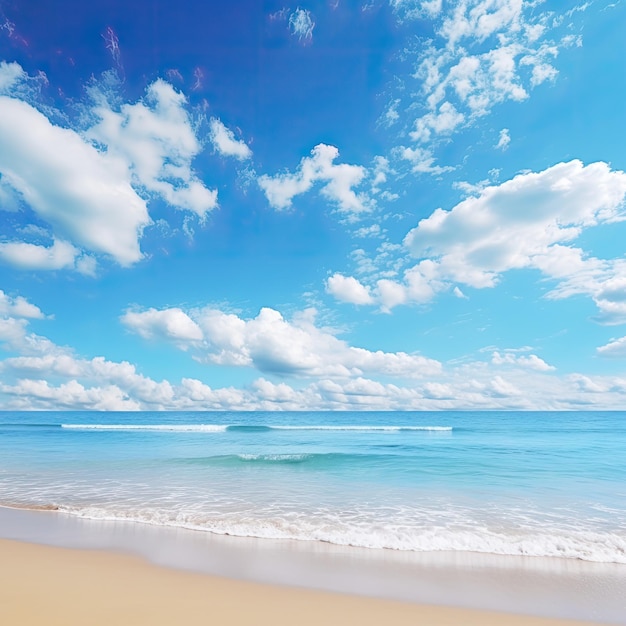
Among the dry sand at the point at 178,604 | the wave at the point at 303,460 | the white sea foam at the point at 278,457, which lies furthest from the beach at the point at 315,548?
the white sea foam at the point at 278,457

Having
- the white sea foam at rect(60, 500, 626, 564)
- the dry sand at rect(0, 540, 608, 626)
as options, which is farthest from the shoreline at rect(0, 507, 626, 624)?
the white sea foam at rect(60, 500, 626, 564)

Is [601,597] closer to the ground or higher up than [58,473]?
closer to the ground

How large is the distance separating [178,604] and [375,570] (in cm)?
308

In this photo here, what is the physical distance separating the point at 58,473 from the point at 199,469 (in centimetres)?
534

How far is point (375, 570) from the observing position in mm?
5840

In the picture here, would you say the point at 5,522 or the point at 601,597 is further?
the point at 5,522

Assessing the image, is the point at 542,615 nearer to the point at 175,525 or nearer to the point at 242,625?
the point at 242,625

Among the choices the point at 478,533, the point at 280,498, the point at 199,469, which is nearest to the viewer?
the point at 478,533

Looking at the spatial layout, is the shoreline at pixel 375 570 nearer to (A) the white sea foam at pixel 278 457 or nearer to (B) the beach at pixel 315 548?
(B) the beach at pixel 315 548

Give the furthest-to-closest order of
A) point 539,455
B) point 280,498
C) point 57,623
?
point 539,455 < point 280,498 < point 57,623

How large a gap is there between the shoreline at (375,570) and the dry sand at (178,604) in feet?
0.48

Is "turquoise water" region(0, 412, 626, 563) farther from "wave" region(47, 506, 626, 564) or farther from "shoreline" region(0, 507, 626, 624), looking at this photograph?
"shoreline" region(0, 507, 626, 624)

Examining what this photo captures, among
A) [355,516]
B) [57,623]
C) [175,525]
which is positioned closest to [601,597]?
[355,516]

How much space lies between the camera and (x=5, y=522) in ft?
26.0
